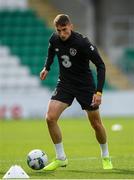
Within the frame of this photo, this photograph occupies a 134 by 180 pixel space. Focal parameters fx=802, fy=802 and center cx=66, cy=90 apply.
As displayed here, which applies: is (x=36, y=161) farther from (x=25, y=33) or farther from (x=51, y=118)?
(x=25, y=33)

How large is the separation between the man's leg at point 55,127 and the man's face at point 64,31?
978 mm

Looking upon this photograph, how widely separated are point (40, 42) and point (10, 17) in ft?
5.22

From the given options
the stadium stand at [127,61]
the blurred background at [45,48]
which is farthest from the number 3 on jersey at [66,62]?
the stadium stand at [127,61]

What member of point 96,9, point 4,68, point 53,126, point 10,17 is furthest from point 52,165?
point 96,9

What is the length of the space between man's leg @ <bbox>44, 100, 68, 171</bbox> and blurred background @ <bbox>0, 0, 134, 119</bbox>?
15.2m

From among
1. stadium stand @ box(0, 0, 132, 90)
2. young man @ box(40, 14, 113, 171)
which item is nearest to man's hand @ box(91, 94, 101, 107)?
young man @ box(40, 14, 113, 171)

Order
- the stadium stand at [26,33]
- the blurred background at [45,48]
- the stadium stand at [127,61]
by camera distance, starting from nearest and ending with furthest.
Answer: the blurred background at [45,48]
the stadium stand at [26,33]
the stadium stand at [127,61]

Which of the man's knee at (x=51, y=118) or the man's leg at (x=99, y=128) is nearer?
the man's knee at (x=51, y=118)

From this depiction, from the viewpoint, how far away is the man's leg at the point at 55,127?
11.3m

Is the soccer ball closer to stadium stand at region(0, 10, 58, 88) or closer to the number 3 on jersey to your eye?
the number 3 on jersey

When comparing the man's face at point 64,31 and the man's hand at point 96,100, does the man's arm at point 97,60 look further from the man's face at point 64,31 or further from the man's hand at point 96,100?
the man's face at point 64,31

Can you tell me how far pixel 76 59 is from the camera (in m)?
11.4

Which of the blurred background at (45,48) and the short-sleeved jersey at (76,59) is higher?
the short-sleeved jersey at (76,59)

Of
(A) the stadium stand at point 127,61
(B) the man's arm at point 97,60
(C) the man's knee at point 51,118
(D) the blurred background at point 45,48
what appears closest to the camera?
(B) the man's arm at point 97,60
